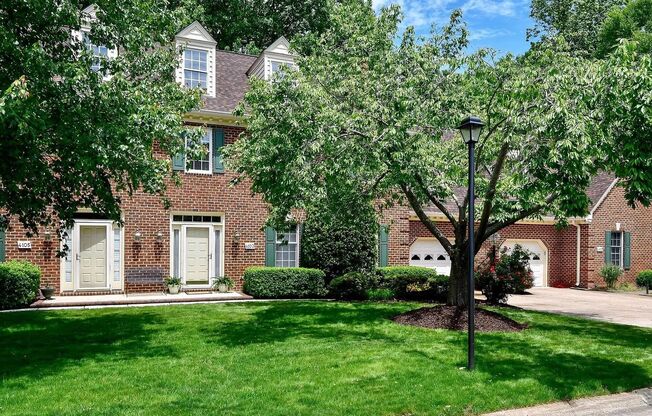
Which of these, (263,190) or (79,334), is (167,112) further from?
(79,334)

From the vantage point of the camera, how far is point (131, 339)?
10.7m

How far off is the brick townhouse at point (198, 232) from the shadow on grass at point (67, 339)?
352cm

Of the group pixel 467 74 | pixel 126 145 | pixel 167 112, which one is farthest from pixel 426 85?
pixel 126 145

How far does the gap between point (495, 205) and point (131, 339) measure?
7.58 m

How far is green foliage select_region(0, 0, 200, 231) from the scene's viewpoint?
28.2ft

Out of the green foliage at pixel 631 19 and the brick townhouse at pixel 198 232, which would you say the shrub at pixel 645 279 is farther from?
the green foliage at pixel 631 19

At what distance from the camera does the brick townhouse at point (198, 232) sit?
1717 centimetres

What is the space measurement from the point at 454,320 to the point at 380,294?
19.7ft

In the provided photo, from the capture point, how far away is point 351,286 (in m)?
17.7

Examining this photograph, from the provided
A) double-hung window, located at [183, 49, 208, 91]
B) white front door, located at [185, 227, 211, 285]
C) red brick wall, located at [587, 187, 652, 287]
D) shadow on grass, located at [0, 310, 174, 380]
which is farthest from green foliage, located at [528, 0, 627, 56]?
shadow on grass, located at [0, 310, 174, 380]

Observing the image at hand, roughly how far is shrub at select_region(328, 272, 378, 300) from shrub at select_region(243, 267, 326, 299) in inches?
24.1

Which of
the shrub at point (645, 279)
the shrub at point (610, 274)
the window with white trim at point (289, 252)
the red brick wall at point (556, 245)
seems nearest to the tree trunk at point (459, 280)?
the window with white trim at point (289, 252)

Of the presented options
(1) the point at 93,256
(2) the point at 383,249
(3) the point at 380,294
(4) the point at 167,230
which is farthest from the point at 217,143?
(3) the point at 380,294

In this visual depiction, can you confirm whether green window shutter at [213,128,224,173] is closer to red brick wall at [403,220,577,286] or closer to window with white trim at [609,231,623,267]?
red brick wall at [403,220,577,286]
